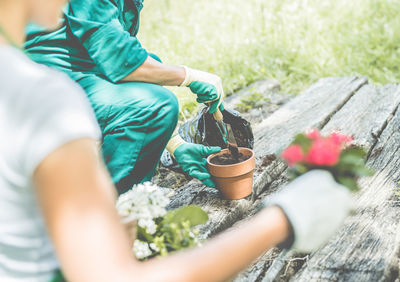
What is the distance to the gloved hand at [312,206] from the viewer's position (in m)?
0.97

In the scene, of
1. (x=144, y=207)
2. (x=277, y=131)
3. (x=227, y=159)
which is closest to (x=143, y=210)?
(x=144, y=207)

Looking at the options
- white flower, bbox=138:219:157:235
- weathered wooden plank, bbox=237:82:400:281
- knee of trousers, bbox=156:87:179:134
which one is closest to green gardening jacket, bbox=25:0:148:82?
knee of trousers, bbox=156:87:179:134

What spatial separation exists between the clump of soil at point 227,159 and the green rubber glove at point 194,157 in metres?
0.05

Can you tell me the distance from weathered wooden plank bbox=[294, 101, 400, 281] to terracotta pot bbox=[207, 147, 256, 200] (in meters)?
0.49

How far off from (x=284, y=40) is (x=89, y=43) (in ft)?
11.2

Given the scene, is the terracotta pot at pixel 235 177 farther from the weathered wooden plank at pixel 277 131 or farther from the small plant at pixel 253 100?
the small plant at pixel 253 100

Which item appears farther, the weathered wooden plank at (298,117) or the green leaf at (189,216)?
the weathered wooden plank at (298,117)

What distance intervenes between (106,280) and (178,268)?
134 mm

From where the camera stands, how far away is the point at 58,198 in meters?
0.75

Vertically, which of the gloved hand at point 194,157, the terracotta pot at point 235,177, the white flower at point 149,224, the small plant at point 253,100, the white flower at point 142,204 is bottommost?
the small plant at point 253,100

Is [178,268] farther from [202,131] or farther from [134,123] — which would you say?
[202,131]

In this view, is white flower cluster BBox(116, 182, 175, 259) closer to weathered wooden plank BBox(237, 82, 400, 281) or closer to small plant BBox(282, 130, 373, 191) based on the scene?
small plant BBox(282, 130, 373, 191)

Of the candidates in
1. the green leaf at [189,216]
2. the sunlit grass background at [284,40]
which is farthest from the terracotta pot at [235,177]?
the sunlit grass background at [284,40]

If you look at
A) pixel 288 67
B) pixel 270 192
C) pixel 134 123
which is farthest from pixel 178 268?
pixel 288 67
